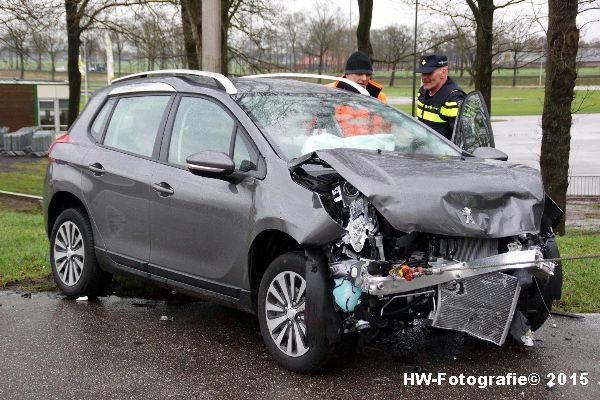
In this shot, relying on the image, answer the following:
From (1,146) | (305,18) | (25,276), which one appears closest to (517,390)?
(25,276)

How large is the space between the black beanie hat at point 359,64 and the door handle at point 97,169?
9.55 feet

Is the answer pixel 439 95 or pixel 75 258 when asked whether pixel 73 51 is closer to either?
pixel 439 95

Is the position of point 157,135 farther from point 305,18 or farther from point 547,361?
point 305,18

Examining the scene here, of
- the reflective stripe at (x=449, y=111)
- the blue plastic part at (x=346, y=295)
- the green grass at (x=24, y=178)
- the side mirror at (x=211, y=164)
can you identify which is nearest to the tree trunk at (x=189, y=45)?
the green grass at (x=24, y=178)

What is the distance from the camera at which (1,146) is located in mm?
37719

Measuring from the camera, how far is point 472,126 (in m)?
7.04

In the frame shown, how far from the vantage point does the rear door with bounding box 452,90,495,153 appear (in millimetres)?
6934

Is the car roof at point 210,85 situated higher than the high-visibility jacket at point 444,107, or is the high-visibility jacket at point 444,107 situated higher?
the car roof at point 210,85

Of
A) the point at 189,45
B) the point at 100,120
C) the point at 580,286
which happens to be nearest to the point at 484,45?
the point at 189,45

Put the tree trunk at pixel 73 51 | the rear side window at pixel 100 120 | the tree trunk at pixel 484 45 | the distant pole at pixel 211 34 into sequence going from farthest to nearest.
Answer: the tree trunk at pixel 73 51, the tree trunk at pixel 484 45, the distant pole at pixel 211 34, the rear side window at pixel 100 120

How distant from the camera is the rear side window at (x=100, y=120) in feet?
22.8

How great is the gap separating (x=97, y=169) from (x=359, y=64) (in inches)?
118

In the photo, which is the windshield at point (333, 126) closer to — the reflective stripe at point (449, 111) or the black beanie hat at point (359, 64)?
the reflective stripe at point (449, 111)

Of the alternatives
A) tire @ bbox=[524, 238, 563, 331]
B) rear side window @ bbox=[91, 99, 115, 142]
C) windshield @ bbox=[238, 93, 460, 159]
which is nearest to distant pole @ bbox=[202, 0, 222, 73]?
rear side window @ bbox=[91, 99, 115, 142]
